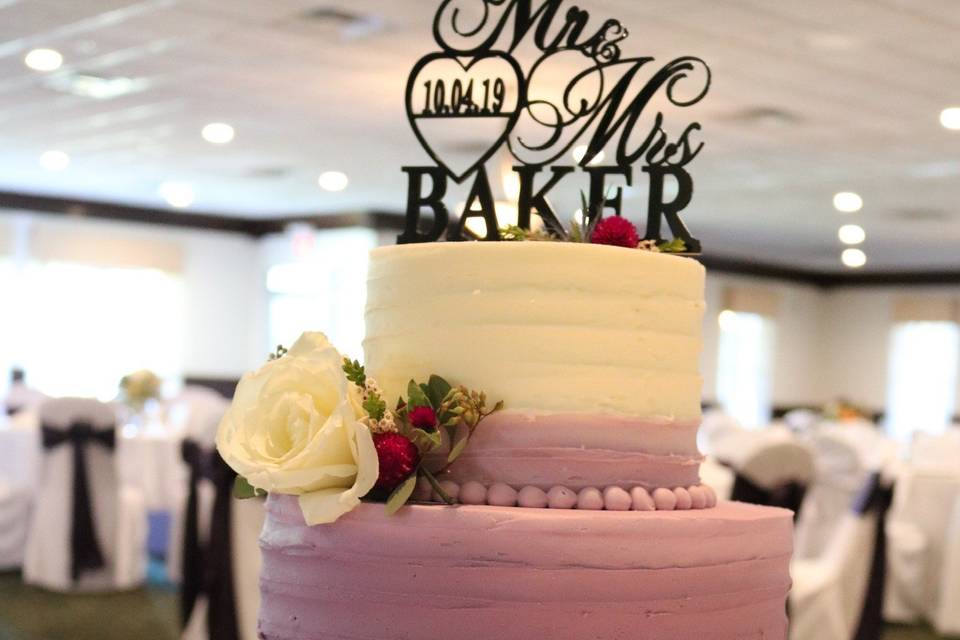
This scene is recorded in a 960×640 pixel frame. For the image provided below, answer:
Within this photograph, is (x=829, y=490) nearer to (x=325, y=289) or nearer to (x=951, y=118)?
(x=951, y=118)

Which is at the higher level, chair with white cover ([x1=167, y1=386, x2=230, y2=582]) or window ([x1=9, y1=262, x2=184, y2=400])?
window ([x1=9, y1=262, x2=184, y2=400])

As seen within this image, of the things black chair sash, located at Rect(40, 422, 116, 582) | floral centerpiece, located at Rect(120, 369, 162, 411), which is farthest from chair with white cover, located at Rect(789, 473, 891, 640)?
floral centerpiece, located at Rect(120, 369, 162, 411)

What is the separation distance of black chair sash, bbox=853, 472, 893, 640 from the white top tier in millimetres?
3873

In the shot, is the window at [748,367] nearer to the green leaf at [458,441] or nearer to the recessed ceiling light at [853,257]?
the recessed ceiling light at [853,257]

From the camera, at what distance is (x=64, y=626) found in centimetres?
663

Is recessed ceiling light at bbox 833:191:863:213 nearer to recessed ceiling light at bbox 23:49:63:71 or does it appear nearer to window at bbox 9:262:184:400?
recessed ceiling light at bbox 23:49:63:71

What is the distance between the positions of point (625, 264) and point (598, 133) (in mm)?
335

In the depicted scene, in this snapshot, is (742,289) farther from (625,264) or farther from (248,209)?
(625,264)

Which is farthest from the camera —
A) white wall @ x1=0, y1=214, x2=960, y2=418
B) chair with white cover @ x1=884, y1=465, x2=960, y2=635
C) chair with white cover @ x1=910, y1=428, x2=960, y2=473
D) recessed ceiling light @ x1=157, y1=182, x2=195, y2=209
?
white wall @ x1=0, y1=214, x2=960, y2=418

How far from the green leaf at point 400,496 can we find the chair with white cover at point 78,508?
624 cm

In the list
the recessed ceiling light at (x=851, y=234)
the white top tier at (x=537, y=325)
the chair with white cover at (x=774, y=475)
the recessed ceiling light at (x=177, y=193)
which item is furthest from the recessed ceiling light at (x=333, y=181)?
the white top tier at (x=537, y=325)

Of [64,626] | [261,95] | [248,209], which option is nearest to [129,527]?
[64,626]

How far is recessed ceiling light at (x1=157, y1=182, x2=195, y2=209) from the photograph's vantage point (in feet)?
42.7

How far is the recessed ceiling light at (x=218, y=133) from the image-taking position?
9641mm
